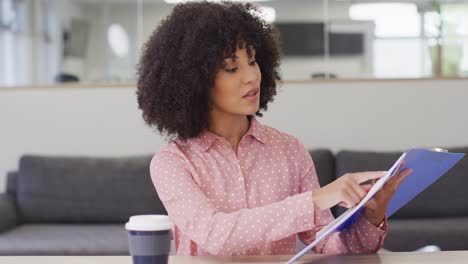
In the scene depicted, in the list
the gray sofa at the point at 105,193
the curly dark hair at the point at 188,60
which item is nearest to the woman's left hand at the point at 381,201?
the curly dark hair at the point at 188,60

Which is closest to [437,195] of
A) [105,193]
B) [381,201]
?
[105,193]

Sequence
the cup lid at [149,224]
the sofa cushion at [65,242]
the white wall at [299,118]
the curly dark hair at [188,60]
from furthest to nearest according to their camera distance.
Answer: the white wall at [299,118] → the sofa cushion at [65,242] → the curly dark hair at [188,60] → the cup lid at [149,224]

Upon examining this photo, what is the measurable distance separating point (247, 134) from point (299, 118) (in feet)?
7.92

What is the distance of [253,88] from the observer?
56.4 inches

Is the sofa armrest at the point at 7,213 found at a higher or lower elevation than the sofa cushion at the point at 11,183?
lower

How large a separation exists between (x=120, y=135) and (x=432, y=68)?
180 cm

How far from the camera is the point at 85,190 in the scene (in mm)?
3588

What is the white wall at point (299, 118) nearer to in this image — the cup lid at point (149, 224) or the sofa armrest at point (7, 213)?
the sofa armrest at point (7, 213)

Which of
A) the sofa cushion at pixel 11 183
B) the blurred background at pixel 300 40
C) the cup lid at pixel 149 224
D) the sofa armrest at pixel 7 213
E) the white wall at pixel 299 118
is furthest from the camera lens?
the blurred background at pixel 300 40

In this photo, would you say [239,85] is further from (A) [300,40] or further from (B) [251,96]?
(A) [300,40]

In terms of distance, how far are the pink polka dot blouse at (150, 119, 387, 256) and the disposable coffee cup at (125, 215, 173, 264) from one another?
0.23 m

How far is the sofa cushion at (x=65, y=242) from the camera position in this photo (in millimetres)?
3004

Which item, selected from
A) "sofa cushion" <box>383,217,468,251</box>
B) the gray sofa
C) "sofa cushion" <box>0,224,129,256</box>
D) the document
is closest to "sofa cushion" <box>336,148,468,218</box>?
the gray sofa

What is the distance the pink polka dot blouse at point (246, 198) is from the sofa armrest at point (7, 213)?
6.97 ft
